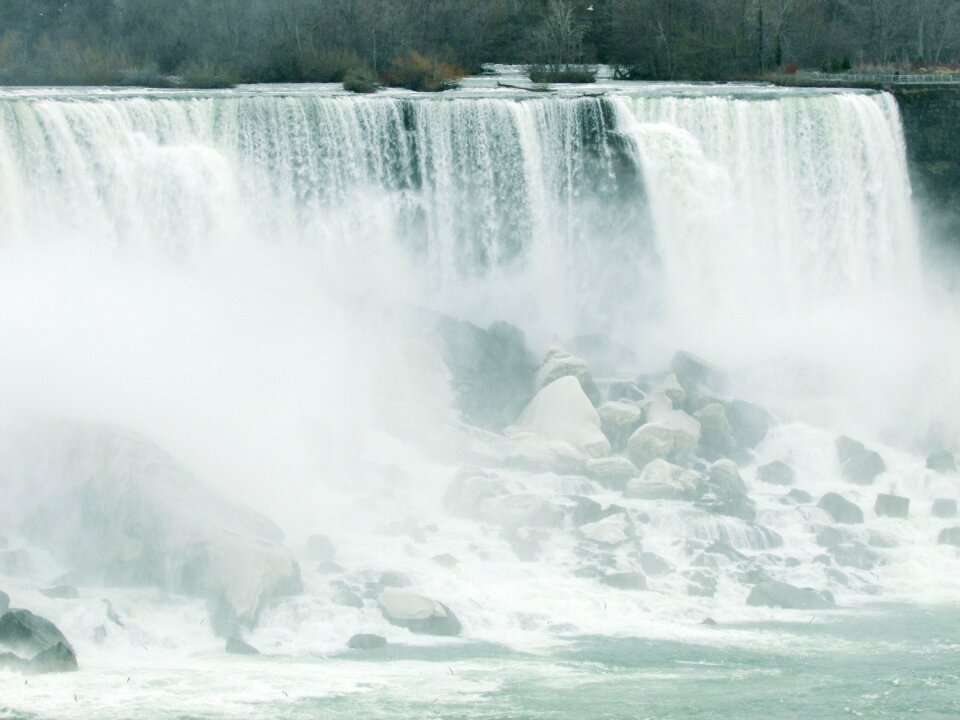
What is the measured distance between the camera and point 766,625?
2325 centimetres

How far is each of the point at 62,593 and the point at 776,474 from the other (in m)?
12.0

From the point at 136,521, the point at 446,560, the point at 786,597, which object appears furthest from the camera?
the point at 446,560

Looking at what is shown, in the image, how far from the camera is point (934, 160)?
123 ft

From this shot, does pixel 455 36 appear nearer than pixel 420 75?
No

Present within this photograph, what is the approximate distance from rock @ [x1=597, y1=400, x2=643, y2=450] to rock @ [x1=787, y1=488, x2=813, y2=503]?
3038 millimetres

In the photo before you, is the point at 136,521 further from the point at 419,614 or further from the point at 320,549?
the point at 419,614

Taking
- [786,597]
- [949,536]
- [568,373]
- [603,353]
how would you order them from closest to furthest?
[786,597] < [949,536] < [568,373] < [603,353]

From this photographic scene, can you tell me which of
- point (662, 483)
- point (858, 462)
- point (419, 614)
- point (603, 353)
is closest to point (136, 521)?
point (419, 614)

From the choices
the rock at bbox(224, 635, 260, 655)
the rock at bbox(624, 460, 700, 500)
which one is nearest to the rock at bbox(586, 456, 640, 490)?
the rock at bbox(624, 460, 700, 500)

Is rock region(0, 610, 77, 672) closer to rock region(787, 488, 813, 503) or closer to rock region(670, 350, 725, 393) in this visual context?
rock region(787, 488, 813, 503)

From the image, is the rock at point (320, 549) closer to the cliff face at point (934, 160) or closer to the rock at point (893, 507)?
the rock at point (893, 507)

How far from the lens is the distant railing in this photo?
40.4 meters

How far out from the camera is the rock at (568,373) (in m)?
30.7

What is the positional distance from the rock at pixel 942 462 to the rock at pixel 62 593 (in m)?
14.6
